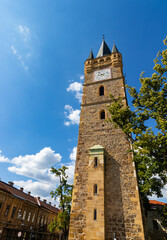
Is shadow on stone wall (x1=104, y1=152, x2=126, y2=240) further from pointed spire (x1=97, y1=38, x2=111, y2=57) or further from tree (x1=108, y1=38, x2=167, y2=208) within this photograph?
pointed spire (x1=97, y1=38, x2=111, y2=57)

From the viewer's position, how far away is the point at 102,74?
65.5 feet

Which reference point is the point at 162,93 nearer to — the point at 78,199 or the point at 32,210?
the point at 78,199

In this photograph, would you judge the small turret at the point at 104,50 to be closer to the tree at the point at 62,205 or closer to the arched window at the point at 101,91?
the arched window at the point at 101,91

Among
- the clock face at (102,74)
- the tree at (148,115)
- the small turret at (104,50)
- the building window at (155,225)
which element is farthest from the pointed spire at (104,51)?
the building window at (155,225)

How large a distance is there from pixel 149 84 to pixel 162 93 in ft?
4.13

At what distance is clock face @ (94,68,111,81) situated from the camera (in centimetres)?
1946

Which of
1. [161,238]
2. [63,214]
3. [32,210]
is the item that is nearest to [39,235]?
[32,210]

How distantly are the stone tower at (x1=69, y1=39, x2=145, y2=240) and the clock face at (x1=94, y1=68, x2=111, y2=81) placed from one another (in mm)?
2297

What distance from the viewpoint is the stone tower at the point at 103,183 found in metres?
10.2

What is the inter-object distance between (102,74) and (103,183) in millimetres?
13169

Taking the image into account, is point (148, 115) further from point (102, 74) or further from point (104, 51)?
point (104, 51)

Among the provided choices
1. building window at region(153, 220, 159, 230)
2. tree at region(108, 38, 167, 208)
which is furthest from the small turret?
building window at region(153, 220, 159, 230)

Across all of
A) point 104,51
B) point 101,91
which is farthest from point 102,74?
point 104,51

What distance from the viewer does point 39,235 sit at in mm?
29375
